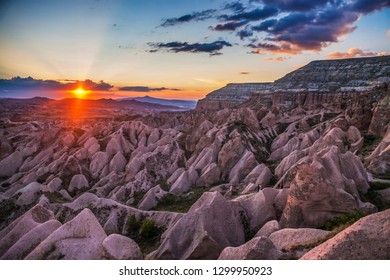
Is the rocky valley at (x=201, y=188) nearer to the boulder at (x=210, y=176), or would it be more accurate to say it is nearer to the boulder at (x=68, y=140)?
the boulder at (x=210, y=176)

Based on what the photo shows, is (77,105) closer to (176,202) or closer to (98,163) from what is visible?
(176,202)

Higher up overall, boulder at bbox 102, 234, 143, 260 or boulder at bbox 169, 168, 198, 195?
boulder at bbox 102, 234, 143, 260

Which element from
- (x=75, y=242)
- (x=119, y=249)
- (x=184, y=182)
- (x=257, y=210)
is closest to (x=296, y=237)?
(x=119, y=249)

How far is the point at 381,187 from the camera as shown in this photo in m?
17.2

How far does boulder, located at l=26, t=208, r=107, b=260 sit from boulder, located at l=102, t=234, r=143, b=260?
347 mm

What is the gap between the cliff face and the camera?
3127 inches

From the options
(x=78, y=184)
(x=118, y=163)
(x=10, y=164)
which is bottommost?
(x=78, y=184)

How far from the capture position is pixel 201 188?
97.8 ft

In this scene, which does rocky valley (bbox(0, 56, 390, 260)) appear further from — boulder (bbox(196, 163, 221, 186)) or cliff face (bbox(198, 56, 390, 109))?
cliff face (bbox(198, 56, 390, 109))

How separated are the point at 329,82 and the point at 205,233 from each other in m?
93.2

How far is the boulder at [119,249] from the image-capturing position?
9266mm

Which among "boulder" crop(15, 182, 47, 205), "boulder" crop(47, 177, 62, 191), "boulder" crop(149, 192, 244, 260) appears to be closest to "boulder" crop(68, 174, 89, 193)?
"boulder" crop(47, 177, 62, 191)
